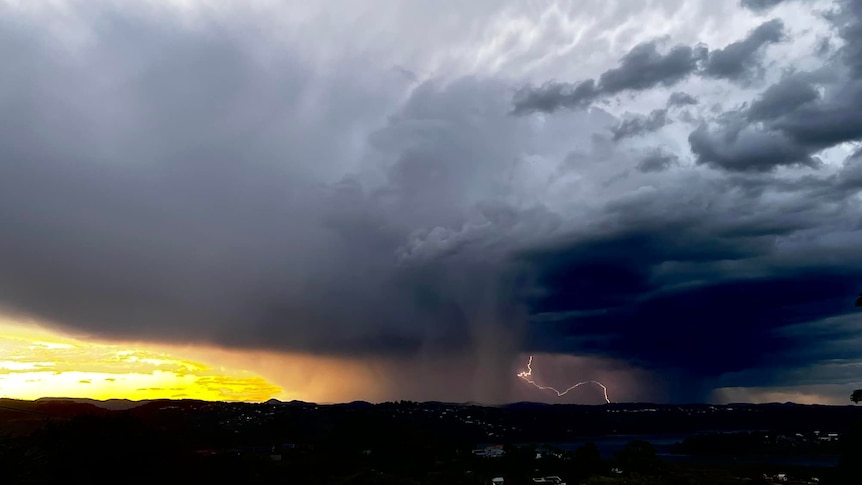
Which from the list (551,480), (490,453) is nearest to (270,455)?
(551,480)

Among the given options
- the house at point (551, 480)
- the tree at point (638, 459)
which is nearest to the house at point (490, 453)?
the house at point (551, 480)

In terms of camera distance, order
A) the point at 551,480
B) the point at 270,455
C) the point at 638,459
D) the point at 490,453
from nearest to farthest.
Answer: the point at 270,455 → the point at 638,459 → the point at 551,480 → the point at 490,453

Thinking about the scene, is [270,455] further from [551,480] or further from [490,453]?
[490,453]

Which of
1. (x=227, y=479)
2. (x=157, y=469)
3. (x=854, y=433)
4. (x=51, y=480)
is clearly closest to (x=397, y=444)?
(x=227, y=479)

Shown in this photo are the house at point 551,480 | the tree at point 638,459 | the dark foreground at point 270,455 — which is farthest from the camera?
the house at point 551,480

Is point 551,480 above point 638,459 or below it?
below

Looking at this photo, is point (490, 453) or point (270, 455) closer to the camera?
point (270, 455)

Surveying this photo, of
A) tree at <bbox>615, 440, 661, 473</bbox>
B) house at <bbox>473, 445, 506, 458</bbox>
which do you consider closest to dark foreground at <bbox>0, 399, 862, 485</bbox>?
tree at <bbox>615, 440, 661, 473</bbox>

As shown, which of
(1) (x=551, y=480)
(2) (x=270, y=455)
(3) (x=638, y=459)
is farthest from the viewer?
(1) (x=551, y=480)

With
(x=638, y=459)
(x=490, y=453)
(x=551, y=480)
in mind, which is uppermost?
(x=638, y=459)

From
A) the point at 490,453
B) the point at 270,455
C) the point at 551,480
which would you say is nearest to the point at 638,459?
the point at 551,480

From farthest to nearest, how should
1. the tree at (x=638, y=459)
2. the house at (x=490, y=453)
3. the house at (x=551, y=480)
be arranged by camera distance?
1. the house at (x=490, y=453)
2. the house at (x=551, y=480)
3. the tree at (x=638, y=459)

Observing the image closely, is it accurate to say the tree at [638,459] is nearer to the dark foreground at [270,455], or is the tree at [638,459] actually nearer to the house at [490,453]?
the dark foreground at [270,455]
